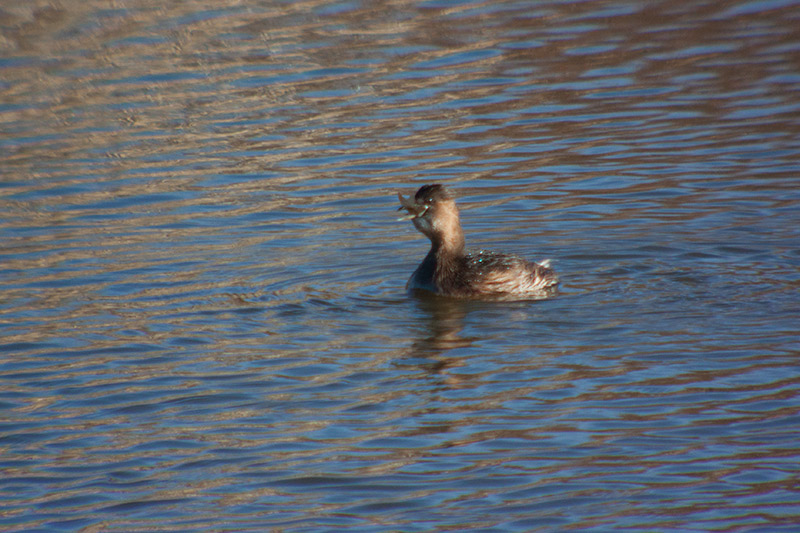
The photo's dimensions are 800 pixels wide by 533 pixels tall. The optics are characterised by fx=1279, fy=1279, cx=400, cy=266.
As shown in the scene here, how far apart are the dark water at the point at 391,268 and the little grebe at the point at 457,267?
258mm

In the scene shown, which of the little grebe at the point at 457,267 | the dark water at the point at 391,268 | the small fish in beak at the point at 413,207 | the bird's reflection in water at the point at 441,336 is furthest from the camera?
the small fish in beak at the point at 413,207

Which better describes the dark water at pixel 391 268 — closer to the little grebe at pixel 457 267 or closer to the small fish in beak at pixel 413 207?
the little grebe at pixel 457 267

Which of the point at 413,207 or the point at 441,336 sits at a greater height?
the point at 413,207

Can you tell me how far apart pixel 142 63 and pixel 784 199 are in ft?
38.1

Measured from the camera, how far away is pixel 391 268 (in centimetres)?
1230

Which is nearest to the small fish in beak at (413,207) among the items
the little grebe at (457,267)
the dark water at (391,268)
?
the little grebe at (457,267)

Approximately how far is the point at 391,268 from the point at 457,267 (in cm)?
99

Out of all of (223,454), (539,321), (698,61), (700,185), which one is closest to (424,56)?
(698,61)

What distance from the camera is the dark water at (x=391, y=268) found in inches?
290

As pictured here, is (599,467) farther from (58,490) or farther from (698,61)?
(698,61)

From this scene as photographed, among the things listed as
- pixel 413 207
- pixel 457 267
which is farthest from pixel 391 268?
pixel 457 267

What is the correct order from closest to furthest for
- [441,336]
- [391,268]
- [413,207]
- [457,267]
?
[441,336]
[457,267]
[413,207]
[391,268]

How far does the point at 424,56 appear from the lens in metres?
20.7

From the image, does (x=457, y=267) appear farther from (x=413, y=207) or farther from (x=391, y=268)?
(x=391, y=268)
